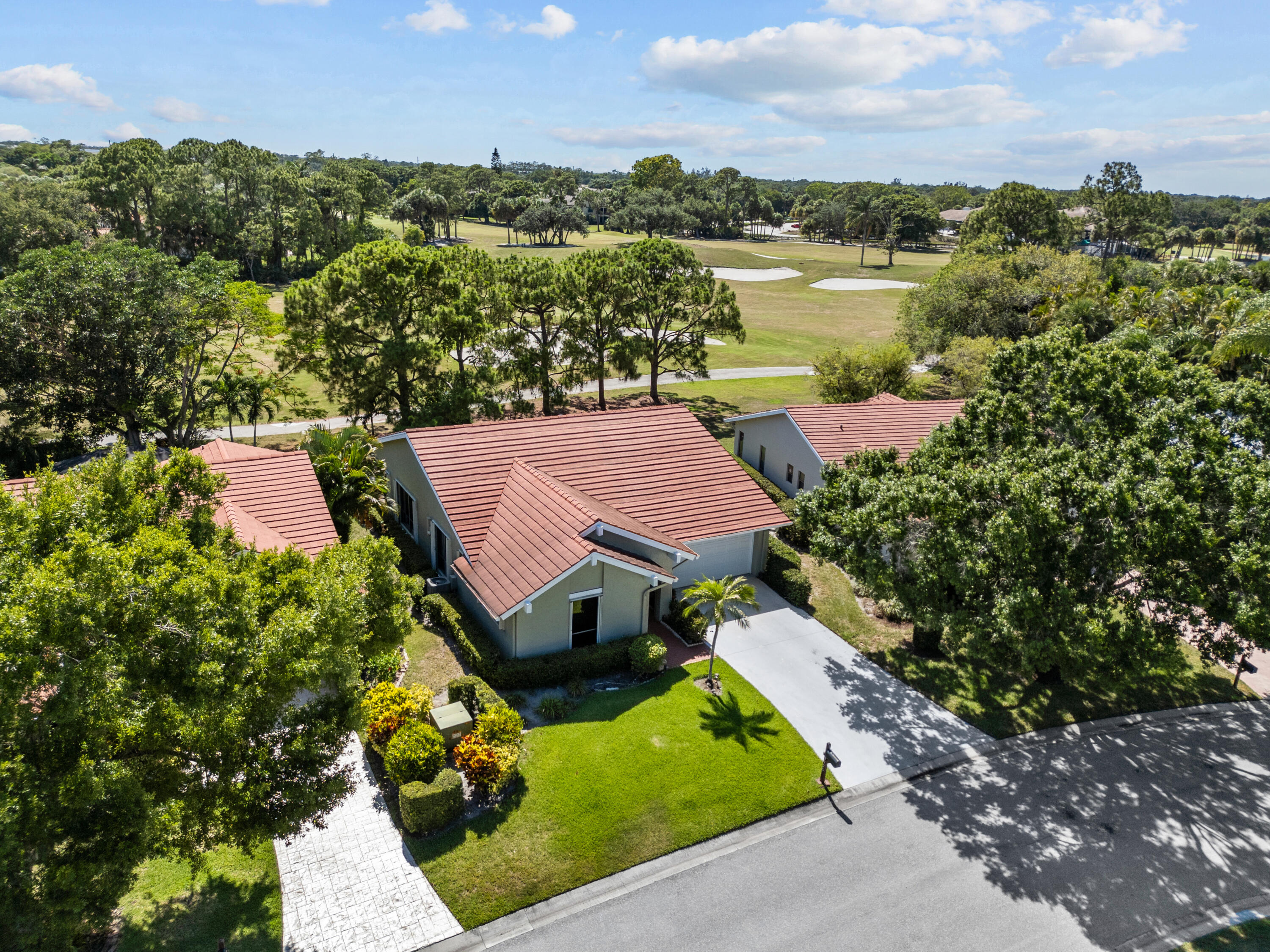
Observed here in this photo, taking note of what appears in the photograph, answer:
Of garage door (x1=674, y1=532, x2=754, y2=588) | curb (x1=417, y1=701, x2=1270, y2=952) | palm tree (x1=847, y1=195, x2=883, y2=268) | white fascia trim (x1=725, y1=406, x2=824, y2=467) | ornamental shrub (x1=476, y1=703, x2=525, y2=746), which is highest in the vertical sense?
palm tree (x1=847, y1=195, x2=883, y2=268)

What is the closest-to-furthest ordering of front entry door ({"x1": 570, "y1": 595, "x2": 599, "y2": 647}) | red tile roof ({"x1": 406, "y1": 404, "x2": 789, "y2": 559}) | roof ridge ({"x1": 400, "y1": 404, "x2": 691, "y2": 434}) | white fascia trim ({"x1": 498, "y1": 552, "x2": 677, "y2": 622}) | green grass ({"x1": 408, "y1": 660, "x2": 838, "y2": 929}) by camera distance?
green grass ({"x1": 408, "y1": 660, "x2": 838, "y2": 929})
white fascia trim ({"x1": 498, "y1": 552, "x2": 677, "y2": 622})
front entry door ({"x1": 570, "y1": 595, "x2": 599, "y2": 647})
red tile roof ({"x1": 406, "y1": 404, "x2": 789, "y2": 559})
roof ridge ({"x1": 400, "y1": 404, "x2": 691, "y2": 434})

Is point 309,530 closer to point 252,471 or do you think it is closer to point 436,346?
point 252,471

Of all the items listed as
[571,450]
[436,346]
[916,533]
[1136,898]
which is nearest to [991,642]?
[916,533]

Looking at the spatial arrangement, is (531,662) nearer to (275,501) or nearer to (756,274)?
(275,501)

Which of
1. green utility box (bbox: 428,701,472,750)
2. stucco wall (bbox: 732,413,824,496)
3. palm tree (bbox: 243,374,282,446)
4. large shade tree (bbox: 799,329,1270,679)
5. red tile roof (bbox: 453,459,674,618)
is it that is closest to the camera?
large shade tree (bbox: 799,329,1270,679)

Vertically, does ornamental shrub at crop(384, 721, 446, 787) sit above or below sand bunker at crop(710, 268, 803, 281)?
below

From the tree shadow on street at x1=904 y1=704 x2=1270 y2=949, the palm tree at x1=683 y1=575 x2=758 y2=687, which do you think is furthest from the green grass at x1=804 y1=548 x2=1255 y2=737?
the palm tree at x1=683 y1=575 x2=758 y2=687

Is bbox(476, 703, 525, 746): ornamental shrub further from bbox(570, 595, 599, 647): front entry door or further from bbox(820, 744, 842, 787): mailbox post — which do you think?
bbox(820, 744, 842, 787): mailbox post
